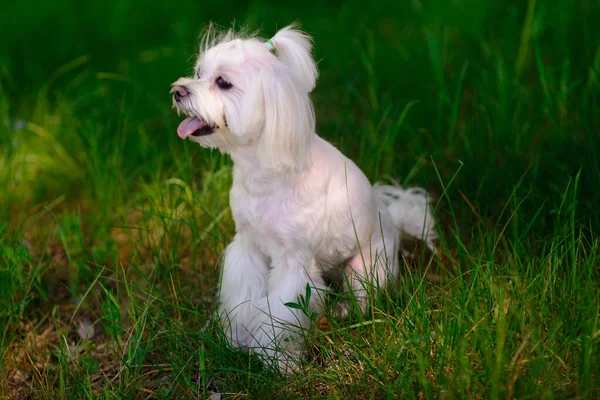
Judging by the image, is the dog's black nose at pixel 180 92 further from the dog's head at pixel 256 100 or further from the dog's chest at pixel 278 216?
the dog's chest at pixel 278 216

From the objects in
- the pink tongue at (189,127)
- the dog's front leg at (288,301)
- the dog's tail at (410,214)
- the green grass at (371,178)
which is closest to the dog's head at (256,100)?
the pink tongue at (189,127)

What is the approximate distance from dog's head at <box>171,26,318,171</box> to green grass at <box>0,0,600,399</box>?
0.61 meters

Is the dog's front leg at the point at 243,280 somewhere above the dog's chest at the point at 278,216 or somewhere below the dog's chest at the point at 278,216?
below

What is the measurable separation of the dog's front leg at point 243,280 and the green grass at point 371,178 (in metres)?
0.13

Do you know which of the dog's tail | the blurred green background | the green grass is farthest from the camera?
the blurred green background

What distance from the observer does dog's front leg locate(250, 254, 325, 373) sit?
8.55 feet

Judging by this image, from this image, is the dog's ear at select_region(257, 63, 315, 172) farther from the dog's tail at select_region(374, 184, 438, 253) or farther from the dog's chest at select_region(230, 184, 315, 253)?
the dog's tail at select_region(374, 184, 438, 253)

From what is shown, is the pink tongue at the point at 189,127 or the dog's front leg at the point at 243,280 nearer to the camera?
the pink tongue at the point at 189,127

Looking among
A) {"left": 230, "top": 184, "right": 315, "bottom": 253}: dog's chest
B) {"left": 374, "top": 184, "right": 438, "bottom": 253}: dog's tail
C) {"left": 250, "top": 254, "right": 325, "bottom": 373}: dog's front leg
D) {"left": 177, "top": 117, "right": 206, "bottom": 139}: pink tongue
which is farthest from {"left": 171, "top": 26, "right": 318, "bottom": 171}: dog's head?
{"left": 374, "top": 184, "right": 438, "bottom": 253}: dog's tail

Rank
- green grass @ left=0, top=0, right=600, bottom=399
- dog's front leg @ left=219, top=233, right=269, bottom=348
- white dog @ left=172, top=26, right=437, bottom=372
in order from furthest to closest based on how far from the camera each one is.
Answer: dog's front leg @ left=219, top=233, right=269, bottom=348 → white dog @ left=172, top=26, right=437, bottom=372 → green grass @ left=0, top=0, right=600, bottom=399

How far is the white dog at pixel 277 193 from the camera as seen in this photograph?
239cm

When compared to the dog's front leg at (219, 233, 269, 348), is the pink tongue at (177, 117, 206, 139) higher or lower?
higher

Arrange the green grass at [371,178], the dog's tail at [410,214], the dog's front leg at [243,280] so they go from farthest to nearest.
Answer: the dog's tail at [410,214]
the dog's front leg at [243,280]
the green grass at [371,178]

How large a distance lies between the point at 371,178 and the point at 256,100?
4.68 feet
